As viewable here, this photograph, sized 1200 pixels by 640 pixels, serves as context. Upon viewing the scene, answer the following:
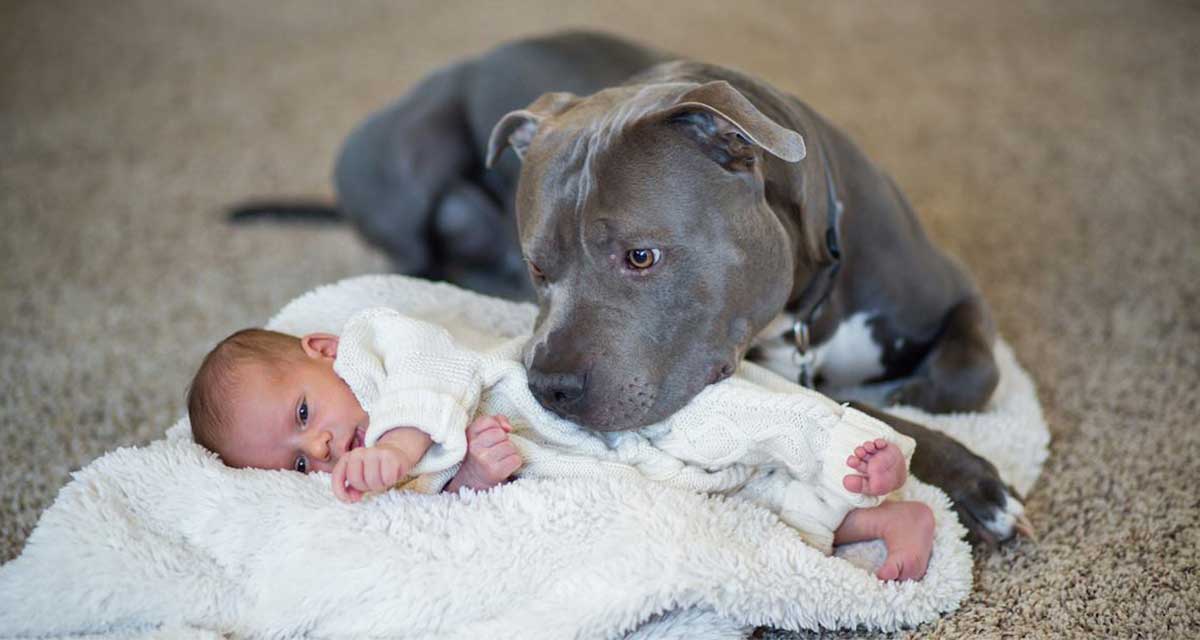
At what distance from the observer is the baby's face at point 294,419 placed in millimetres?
1644

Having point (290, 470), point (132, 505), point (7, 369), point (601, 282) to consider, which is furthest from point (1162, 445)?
point (7, 369)

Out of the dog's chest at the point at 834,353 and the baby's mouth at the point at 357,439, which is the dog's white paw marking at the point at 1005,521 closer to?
the dog's chest at the point at 834,353

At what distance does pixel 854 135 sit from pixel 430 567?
102 inches

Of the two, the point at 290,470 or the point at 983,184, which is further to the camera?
the point at 983,184

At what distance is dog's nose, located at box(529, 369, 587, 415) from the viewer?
1.59 m

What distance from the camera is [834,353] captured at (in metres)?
2.08

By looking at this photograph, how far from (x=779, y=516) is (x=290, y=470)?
2.45 feet

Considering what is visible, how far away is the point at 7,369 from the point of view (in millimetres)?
2463

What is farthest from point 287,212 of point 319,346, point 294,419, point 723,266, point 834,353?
point 723,266

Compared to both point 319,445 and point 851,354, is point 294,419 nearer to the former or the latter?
point 319,445

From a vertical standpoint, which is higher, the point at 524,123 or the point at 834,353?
the point at 524,123

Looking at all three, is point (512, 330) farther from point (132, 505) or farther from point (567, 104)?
point (132, 505)

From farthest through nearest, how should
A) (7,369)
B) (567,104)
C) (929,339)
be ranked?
1. (7,369)
2. (929,339)
3. (567,104)

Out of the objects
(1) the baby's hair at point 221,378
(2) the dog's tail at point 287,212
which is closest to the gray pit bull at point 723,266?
(1) the baby's hair at point 221,378
